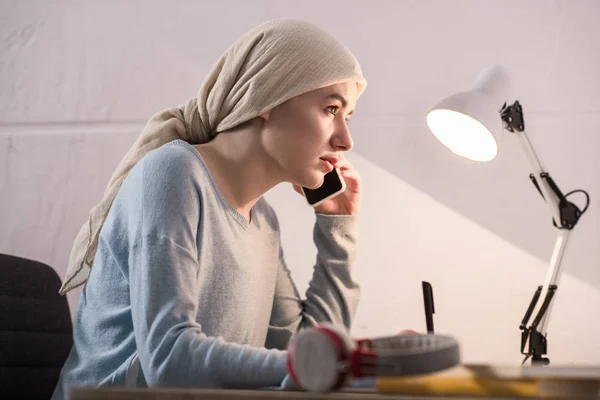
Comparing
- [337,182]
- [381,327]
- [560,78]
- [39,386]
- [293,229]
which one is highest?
[560,78]

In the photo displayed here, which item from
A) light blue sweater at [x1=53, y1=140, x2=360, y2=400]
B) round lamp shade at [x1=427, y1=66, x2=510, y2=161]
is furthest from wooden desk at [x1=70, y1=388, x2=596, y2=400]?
round lamp shade at [x1=427, y1=66, x2=510, y2=161]

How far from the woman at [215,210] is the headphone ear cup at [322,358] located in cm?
50

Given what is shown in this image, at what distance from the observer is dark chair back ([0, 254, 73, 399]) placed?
1.60 metres

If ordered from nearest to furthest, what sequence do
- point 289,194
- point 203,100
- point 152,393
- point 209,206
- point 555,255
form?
point 152,393, point 209,206, point 203,100, point 555,255, point 289,194

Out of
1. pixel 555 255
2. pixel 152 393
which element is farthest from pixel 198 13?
pixel 152 393

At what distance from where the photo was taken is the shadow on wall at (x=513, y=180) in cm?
227

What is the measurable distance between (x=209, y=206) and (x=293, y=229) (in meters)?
1.11

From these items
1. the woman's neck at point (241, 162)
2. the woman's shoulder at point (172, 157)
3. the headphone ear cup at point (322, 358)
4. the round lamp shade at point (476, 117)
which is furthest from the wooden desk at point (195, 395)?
the round lamp shade at point (476, 117)

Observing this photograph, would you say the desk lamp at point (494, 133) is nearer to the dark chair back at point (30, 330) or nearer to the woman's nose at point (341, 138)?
the woman's nose at point (341, 138)

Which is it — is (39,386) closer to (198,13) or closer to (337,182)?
(337,182)

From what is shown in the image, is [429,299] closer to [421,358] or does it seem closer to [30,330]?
[421,358]

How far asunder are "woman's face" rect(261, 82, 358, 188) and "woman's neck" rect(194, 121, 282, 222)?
0.8 inches

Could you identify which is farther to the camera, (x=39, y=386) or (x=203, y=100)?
(x=39, y=386)

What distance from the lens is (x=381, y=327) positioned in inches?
92.7
